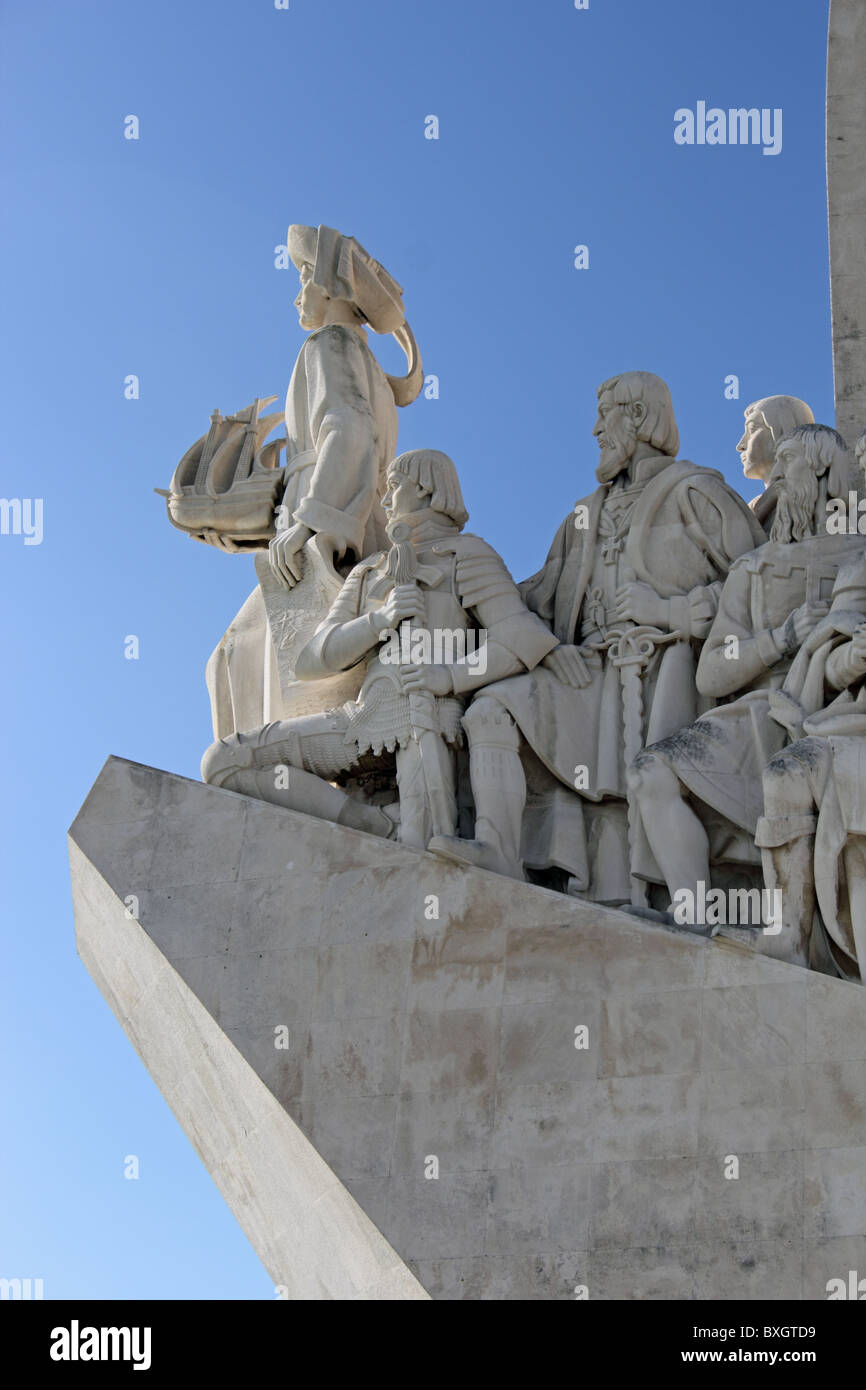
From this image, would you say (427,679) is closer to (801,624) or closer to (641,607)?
(641,607)

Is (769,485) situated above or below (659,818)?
above

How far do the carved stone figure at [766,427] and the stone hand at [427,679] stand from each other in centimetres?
183

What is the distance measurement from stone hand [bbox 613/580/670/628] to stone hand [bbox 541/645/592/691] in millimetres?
248

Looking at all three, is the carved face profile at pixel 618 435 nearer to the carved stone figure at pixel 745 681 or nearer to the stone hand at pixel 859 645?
the carved stone figure at pixel 745 681

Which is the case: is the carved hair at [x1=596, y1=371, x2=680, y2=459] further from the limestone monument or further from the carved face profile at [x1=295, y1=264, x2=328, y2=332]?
the carved face profile at [x1=295, y1=264, x2=328, y2=332]

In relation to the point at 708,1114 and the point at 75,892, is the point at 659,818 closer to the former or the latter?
the point at 708,1114

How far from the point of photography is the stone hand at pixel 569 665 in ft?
35.0

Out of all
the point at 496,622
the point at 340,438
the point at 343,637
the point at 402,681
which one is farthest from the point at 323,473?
the point at 402,681

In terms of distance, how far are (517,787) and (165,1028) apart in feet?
6.19

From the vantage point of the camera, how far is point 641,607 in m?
10.7

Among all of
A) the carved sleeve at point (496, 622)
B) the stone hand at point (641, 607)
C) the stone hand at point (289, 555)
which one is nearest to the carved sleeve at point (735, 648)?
the stone hand at point (641, 607)

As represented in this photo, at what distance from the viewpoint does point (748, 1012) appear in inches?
360
